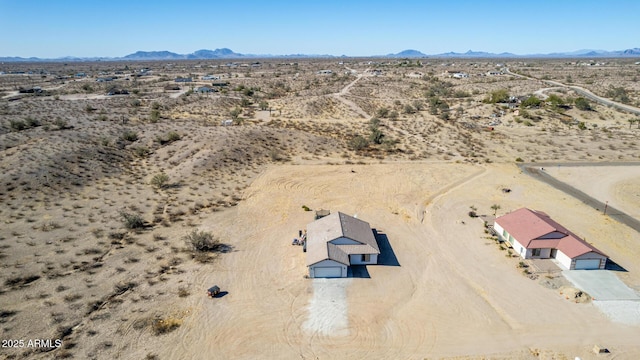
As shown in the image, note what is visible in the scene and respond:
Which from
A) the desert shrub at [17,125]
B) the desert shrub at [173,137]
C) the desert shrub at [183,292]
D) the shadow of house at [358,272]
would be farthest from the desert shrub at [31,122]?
the shadow of house at [358,272]

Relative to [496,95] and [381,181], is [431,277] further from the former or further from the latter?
[496,95]

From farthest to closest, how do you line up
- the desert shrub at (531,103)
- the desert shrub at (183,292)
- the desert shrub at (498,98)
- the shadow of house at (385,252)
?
the desert shrub at (498,98)
the desert shrub at (531,103)
the shadow of house at (385,252)
the desert shrub at (183,292)

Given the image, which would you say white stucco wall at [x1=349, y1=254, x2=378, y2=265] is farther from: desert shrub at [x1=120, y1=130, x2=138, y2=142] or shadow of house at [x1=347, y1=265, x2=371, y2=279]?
desert shrub at [x1=120, y1=130, x2=138, y2=142]

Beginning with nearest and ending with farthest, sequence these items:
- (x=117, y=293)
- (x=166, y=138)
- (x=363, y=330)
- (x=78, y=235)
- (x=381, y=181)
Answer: (x=363, y=330)
(x=117, y=293)
(x=78, y=235)
(x=381, y=181)
(x=166, y=138)

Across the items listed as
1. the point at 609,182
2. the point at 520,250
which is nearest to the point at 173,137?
the point at 520,250

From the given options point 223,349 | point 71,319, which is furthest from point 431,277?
point 71,319

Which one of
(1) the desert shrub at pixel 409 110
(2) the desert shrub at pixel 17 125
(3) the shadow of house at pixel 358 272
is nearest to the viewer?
(3) the shadow of house at pixel 358 272

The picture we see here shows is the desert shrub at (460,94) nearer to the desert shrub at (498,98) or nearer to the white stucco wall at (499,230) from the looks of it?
the desert shrub at (498,98)
